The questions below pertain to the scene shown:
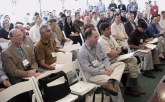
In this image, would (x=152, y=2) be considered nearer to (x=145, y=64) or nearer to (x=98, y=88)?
(x=145, y=64)

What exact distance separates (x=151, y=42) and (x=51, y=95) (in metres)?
3.47

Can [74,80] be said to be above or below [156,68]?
above

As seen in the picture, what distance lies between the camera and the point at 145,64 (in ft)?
15.9

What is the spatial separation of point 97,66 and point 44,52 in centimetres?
88

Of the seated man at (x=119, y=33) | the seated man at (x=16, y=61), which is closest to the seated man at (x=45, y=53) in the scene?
the seated man at (x=16, y=61)

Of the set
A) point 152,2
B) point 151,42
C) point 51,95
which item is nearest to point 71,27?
point 151,42

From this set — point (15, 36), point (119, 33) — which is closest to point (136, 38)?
point (119, 33)

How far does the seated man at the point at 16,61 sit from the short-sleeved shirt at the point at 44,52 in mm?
215

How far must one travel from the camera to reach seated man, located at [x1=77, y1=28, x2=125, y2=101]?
2.97 m

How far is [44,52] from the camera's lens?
352 cm

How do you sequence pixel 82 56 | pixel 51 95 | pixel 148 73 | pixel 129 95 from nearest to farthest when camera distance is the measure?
pixel 51 95
pixel 82 56
pixel 129 95
pixel 148 73

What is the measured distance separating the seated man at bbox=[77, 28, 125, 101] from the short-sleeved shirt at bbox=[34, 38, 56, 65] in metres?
0.66

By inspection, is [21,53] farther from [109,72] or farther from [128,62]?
[128,62]

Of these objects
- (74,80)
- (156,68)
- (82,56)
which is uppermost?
(82,56)
